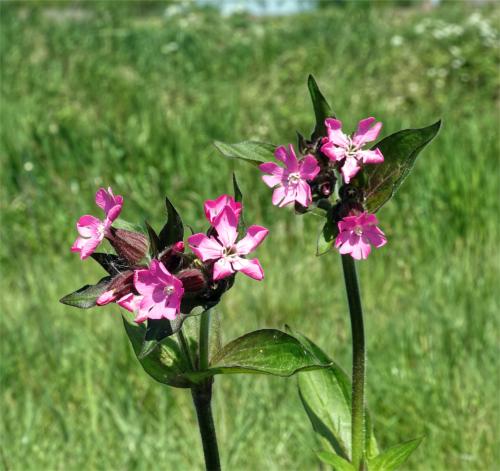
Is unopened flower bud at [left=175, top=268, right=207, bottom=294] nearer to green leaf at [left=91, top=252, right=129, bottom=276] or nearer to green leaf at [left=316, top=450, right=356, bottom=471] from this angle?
green leaf at [left=91, top=252, right=129, bottom=276]

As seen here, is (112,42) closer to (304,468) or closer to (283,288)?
(283,288)

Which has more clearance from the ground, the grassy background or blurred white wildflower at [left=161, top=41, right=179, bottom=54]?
blurred white wildflower at [left=161, top=41, right=179, bottom=54]

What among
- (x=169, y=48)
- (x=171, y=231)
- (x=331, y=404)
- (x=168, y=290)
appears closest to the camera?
(x=168, y=290)

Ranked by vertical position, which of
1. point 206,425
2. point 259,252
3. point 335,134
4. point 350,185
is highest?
point 335,134

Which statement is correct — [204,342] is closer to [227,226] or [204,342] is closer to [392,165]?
[227,226]

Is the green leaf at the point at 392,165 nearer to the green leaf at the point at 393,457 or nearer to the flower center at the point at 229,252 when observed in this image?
the flower center at the point at 229,252

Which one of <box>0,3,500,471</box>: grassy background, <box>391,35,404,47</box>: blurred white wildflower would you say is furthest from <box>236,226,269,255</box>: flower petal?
<box>391,35,404,47</box>: blurred white wildflower

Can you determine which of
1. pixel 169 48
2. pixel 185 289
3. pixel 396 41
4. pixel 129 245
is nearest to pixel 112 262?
pixel 129 245
